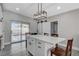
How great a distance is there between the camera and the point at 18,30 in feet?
5.47

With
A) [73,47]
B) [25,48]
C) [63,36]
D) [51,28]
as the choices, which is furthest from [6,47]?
[73,47]

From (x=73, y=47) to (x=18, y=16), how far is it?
50.3 inches

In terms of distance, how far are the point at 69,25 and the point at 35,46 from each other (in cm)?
88

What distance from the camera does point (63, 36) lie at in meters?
1.59

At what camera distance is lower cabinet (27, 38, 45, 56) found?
5.45 feet

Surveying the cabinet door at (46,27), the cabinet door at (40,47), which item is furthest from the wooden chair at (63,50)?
the cabinet door at (46,27)

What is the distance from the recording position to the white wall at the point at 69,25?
1526 millimetres

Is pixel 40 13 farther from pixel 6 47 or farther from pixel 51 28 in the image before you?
pixel 6 47

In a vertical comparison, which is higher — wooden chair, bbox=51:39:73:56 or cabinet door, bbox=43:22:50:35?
cabinet door, bbox=43:22:50:35

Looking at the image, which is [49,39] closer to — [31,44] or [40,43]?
[40,43]

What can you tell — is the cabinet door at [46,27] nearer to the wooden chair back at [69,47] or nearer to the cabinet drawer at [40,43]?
the cabinet drawer at [40,43]

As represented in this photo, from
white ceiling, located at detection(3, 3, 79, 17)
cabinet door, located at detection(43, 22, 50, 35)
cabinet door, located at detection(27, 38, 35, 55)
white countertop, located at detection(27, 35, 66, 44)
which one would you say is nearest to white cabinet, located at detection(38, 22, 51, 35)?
cabinet door, located at detection(43, 22, 50, 35)

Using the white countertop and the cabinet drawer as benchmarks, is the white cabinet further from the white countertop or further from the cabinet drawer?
the cabinet drawer

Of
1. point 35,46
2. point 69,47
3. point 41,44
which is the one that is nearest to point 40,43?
point 41,44
